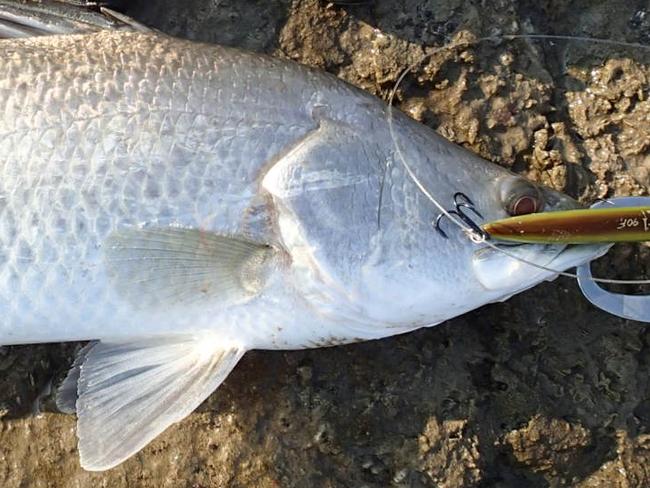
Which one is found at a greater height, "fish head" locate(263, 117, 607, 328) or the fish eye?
the fish eye

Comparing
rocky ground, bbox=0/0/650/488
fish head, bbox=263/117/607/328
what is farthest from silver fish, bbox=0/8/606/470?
rocky ground, bbox=0/0/650/488

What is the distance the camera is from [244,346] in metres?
2.08

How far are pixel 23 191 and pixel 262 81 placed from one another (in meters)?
0.73

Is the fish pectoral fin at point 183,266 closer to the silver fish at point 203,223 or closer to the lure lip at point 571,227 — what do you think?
the silver fish at point 203,223

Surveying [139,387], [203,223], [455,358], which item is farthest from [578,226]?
[139,387]

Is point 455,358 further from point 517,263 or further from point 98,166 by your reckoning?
point 98,166

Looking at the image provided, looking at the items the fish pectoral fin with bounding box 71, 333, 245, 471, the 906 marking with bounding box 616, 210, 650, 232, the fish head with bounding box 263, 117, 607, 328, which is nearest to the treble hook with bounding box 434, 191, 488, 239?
the fish head with bounding box 263, 117, 607, 328

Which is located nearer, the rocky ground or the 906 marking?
the 906 marking

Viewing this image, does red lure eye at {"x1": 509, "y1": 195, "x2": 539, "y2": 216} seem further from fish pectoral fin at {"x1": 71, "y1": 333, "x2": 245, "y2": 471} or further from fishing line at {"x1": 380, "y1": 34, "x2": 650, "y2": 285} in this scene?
fish pectoral fin at {"x1": 71, "y1": 333, "x2": 245, "y2": 471}

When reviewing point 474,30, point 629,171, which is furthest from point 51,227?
point 629,171

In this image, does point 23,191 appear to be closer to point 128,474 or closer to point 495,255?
point 128,474

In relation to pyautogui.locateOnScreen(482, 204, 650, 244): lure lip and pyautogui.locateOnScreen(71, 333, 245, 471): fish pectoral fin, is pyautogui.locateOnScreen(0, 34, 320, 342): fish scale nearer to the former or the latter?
pyautogui.locateOnScreen(71, 333, 245, 471): fish pectoral fin

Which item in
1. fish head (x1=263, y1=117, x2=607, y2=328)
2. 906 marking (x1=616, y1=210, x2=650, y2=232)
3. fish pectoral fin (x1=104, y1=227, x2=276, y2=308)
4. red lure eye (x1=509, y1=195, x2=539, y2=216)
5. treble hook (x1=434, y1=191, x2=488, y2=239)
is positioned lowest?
fish pectoral fin (x1=104, y1=227, x2=276, y2=308)

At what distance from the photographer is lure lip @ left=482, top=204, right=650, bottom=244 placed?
1.94 meters
